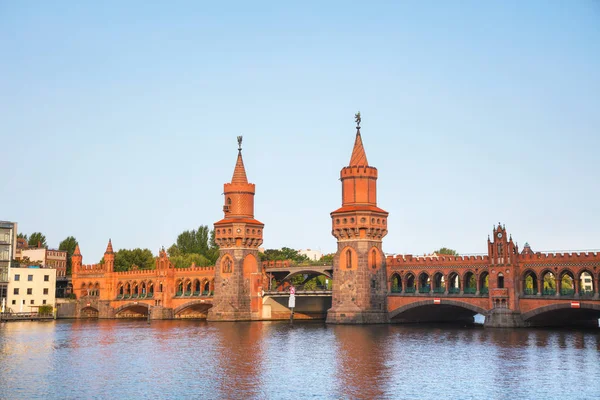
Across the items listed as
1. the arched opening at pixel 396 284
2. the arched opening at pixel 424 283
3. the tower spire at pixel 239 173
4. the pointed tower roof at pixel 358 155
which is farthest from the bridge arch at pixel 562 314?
the tower spire at pixel 239 173

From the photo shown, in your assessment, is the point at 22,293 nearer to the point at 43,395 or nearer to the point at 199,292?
the point at 199,292

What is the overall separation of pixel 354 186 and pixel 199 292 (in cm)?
3571

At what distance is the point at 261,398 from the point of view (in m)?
44.0

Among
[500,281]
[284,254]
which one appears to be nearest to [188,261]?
[284,254]

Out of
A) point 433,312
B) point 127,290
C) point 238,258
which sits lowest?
point 433,312

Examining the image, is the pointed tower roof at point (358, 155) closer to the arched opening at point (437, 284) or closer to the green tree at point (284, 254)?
the arched opening at point (437, 284)

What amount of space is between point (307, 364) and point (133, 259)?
10367 cm

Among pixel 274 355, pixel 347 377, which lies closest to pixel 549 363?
pixel 347 377

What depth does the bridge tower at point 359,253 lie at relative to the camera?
324 feet

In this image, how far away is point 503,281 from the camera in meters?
88.5

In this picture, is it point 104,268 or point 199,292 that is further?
point 104,268

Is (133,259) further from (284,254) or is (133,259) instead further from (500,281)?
(500,281)

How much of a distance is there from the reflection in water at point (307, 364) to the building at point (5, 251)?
4423cm

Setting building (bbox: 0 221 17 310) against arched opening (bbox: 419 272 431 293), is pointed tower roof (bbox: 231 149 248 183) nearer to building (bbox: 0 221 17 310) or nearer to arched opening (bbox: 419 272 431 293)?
arched opening (bbox: 419 272 431 293)
